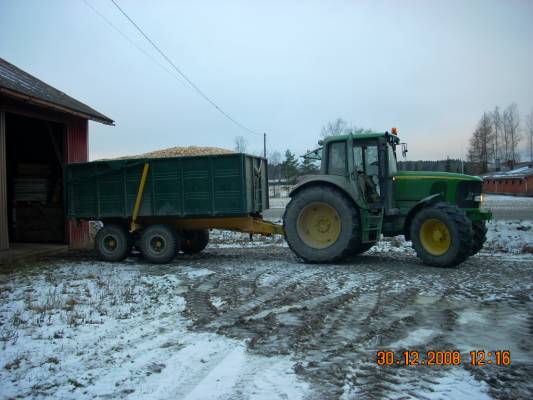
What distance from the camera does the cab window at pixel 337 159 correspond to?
31.2ft

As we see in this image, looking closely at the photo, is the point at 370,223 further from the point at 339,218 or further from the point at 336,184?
the point at 336,184

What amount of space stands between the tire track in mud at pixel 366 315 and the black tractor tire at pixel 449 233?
0.22 m

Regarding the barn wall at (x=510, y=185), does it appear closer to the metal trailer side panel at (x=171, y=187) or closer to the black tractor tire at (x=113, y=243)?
the metal trailer side panel at (x=171, y=187)

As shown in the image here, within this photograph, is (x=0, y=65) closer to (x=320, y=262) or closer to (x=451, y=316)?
(x=320, y=262)

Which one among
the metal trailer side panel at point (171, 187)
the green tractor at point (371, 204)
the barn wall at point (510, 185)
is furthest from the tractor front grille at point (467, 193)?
the barn wall at point (510, 185)

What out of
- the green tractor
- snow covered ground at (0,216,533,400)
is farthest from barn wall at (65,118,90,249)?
the green tractor

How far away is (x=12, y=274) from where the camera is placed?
891 centimetres

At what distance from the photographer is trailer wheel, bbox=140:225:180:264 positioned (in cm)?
1004

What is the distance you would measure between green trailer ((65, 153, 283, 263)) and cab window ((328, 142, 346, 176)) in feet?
5.51

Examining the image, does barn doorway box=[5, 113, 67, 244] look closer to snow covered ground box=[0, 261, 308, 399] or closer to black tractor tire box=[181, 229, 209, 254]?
black tractor tire box=[181, 229, 209, 254]

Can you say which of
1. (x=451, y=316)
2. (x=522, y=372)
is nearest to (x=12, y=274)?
(x=451, y=316)

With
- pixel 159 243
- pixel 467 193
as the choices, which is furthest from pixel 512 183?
pixel 159 243

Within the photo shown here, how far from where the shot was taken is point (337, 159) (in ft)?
31.4
